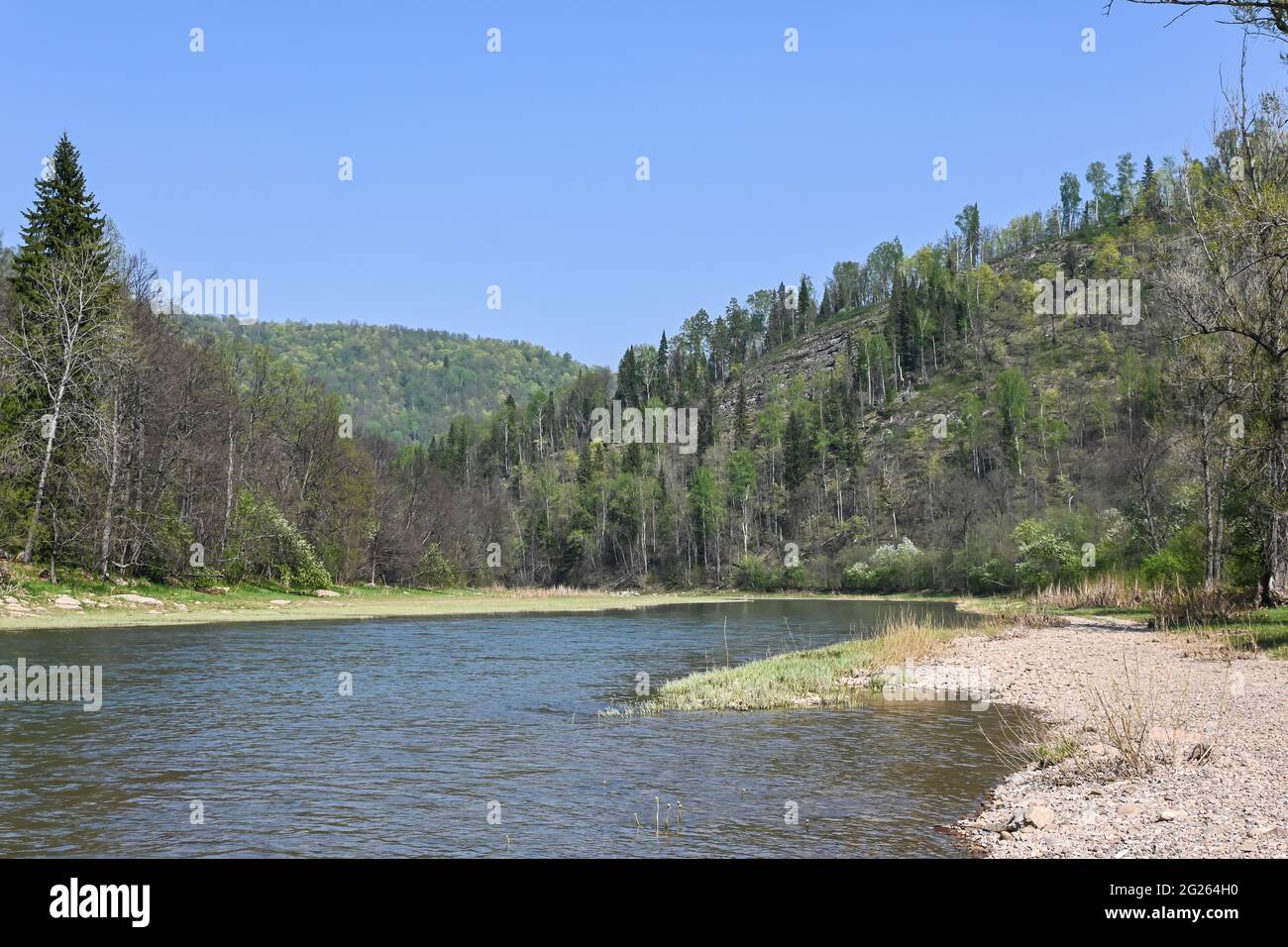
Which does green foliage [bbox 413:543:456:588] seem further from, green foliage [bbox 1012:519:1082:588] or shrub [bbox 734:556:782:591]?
green foliage [bbox 1012:519:1082:588]

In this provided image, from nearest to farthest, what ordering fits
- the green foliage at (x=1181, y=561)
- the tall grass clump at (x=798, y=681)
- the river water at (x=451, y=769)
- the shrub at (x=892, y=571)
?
the river water at (x=451, y=769) → the tall grass clump at (x=798, y=681) → the green foliage at (x=1181, y=561) → the shrub at (x=892, y=571)

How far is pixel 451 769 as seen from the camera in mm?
17062

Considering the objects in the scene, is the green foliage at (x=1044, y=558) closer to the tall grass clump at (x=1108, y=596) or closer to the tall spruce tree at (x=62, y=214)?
the tall grass clump at (x=1108, y=596)

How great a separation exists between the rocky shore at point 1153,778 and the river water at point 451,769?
3.40 ft

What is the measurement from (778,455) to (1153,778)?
155631 mm

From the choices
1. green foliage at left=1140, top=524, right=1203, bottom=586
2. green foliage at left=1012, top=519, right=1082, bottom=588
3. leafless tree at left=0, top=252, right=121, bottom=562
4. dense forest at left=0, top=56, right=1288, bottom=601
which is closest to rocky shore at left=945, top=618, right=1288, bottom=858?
dense forest at left=0, top=56, right=1288, bottom=601

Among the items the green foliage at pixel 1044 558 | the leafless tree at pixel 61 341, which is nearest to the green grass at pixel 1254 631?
the green foliage at pixel 1044 558

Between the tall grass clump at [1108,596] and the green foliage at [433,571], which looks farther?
the green foliage at [433,571]

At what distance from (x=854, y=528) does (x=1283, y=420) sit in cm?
10840

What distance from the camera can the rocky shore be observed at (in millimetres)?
10688

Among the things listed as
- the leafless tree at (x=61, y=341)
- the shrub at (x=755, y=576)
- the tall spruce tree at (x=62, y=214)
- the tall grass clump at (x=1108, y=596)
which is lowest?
the shrub at (x=755, y=576)

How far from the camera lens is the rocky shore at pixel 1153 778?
10688 millimetres

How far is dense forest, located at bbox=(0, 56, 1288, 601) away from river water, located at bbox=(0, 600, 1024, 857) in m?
13.7
